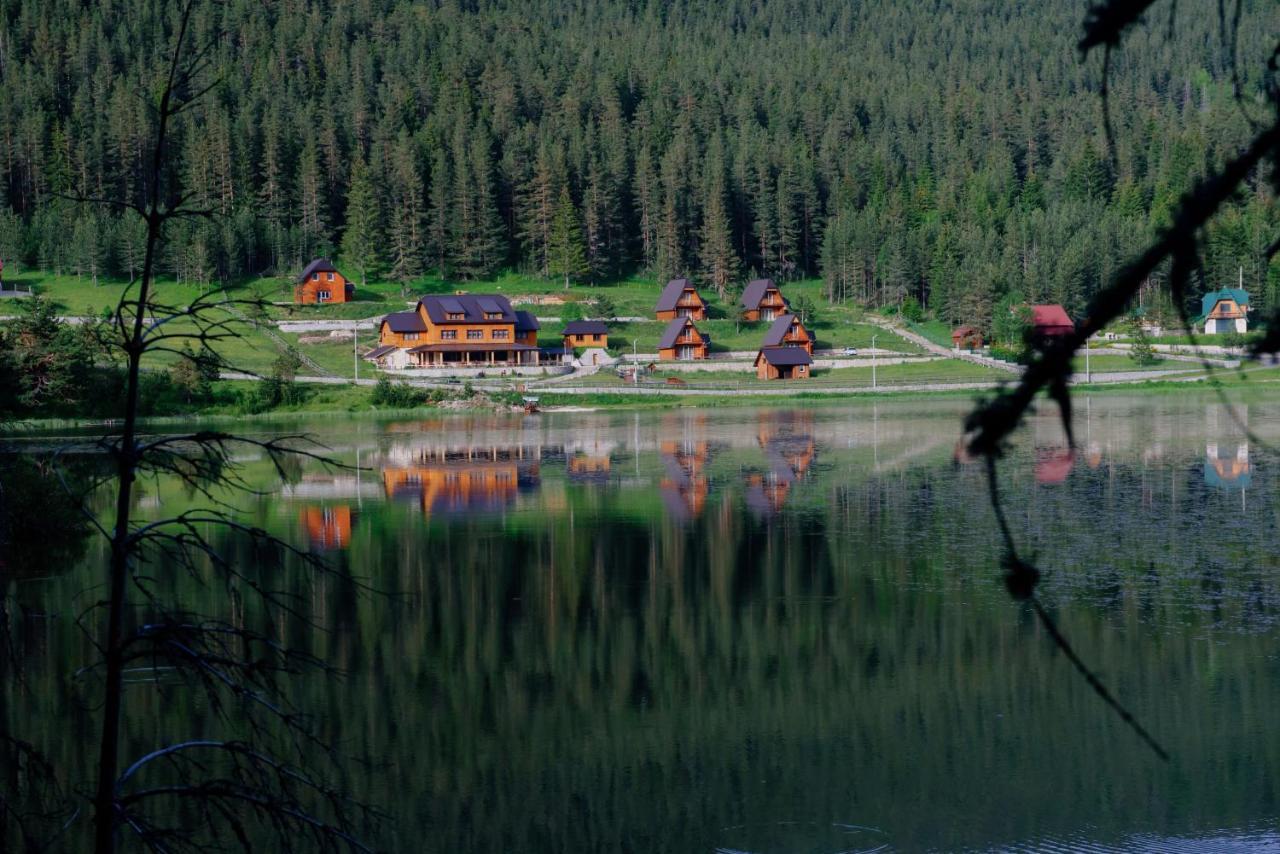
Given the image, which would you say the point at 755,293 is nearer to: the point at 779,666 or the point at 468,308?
the point at 468,308

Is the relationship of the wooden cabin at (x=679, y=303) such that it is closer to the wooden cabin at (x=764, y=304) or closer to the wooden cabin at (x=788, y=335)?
the wooden cabin at (x=764, y=304)

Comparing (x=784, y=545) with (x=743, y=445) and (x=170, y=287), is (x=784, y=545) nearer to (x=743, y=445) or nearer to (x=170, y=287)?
(x=743, y=445)

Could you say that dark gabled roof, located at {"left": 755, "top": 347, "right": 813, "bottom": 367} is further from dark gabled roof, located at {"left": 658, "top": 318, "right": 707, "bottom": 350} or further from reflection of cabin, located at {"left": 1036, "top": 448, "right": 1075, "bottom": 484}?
reflection of cabin, located at {"left": 1036, "top": 448, "right": 1075, "bottom": 484}

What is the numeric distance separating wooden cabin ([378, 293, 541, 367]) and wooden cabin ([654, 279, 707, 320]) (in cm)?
1398

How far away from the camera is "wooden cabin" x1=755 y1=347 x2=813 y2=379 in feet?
299

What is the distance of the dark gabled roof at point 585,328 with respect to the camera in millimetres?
97500

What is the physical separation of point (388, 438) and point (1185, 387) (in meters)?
47.2

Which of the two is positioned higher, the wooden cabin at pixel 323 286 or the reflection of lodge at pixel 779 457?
the wooden cabin at pixel 323 286

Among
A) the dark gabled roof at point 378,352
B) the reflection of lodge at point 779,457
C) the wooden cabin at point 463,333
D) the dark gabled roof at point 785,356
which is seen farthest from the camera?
the wooden cabin at point 463,333

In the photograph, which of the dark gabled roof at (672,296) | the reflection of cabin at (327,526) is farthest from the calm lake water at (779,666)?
the dark gabled roof at (672,296)

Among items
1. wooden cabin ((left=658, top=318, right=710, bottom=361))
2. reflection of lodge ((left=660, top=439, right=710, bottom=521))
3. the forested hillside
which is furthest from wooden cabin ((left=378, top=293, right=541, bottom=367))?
reflection of lodge ((left=660, top=439, right=710, bottom=521))

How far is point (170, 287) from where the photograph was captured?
109875 mm

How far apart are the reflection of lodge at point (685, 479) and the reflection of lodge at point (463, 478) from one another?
14.9ft

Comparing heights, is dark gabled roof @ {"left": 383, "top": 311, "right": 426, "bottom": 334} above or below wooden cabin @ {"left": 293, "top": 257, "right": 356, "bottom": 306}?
below
